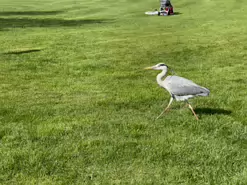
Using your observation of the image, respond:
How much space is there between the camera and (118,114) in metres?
10.2

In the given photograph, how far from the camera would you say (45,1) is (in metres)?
60.0

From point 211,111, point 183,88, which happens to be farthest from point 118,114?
point 211,111

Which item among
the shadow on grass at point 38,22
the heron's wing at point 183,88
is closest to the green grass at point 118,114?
the heron's wing at point 183,88

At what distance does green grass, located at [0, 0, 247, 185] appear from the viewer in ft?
23.6

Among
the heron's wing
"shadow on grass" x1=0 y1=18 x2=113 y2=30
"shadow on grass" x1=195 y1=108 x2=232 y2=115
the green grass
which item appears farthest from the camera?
"shadow on grass" x1=0 y1=18 x2=113 y2=30

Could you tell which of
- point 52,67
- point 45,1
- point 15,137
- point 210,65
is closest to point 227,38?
point 210,65

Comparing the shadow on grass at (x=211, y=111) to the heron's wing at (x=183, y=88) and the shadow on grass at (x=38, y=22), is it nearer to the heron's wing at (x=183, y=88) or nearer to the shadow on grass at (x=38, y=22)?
the heron's wing at (x=183, y=88)

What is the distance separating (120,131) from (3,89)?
19.1 ft

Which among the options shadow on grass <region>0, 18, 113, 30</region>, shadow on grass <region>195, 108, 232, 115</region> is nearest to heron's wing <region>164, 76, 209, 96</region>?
shadow on grass <region>195, 108, 232, 115</region>

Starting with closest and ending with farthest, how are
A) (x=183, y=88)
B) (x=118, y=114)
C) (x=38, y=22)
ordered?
(x=183, y=88)
(x=118, y=114)
(x=38, y=22)

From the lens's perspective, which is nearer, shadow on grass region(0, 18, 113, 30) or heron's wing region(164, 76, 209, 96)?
heron's wing region(164, 76, 209, 96)

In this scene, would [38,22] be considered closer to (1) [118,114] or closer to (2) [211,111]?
(1) [118,114]

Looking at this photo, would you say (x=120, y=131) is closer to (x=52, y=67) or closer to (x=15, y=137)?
(x=15, y=137)

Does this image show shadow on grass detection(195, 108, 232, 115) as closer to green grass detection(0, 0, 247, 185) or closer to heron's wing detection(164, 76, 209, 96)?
green grass detection(0, 0, 247, 185)
